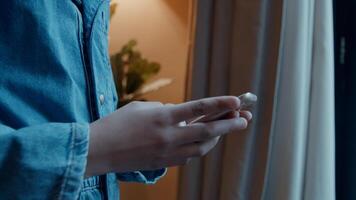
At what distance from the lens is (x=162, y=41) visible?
169cm

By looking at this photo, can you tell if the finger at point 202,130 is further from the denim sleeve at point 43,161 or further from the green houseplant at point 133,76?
the green houseplant at point 133,76

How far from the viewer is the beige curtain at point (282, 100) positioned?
3.33 feet

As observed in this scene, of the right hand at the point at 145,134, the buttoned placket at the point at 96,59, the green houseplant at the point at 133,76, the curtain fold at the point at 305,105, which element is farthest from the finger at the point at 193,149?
the green houseplant at the point at 133,76

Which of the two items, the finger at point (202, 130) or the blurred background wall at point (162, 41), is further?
the blurred background wall at point (162, 41)

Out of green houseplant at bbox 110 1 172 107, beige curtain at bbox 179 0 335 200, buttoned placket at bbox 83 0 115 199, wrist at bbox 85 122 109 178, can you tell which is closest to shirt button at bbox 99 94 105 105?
buttoned placket at bbox 83 0 115 199

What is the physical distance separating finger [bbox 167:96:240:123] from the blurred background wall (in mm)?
1274

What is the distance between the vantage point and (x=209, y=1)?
1198 millimetres

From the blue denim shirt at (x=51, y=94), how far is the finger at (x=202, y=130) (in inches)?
2.9

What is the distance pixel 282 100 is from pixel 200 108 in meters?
0.74

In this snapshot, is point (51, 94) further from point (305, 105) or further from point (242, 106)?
point (305, 105)

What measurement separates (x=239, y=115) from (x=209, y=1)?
2.84 ft

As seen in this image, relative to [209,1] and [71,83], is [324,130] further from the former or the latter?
[71,83]

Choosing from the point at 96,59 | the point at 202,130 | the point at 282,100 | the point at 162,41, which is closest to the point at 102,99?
the point at 96,59
